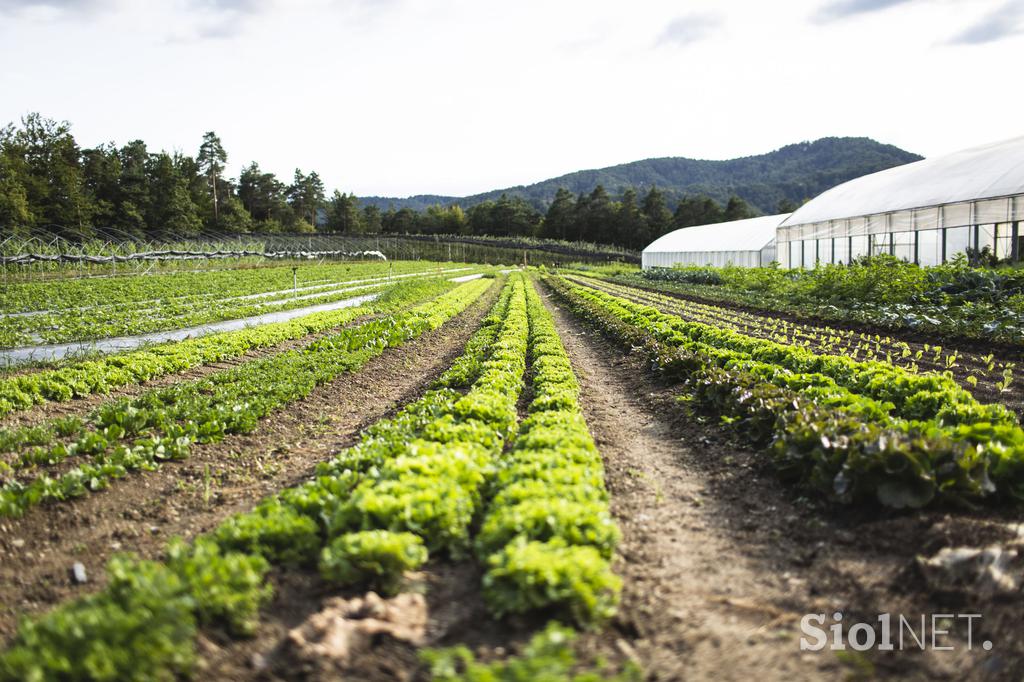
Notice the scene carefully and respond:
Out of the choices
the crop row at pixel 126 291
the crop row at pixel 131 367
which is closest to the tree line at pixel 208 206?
the crop row at pixel 126 291

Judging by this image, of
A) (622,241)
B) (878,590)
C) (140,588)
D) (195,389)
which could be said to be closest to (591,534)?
(878,590)

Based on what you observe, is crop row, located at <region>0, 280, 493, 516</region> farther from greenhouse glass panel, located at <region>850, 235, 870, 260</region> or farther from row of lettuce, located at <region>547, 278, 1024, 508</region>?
greenhouse glass panel, located at <region>850, 235, 870, 260</region>

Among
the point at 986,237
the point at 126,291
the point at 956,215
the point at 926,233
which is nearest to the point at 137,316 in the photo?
the point at 126,291

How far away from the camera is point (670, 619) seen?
4.30 m

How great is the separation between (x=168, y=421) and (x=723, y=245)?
46870 mm

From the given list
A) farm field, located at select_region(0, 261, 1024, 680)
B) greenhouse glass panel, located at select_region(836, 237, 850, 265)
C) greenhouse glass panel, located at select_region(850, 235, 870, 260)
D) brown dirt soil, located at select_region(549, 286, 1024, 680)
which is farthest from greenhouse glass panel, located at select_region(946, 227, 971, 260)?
brown dirt soil, located at select_region(549, 286, 1024, 680)

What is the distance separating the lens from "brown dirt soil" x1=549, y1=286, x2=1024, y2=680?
12.4 ft

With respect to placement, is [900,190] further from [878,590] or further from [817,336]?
[878,590]

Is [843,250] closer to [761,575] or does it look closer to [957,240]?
[957,240]

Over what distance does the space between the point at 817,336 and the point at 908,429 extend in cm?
1077

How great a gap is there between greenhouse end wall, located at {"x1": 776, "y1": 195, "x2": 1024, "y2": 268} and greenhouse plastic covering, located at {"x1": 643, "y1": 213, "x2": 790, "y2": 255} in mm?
9321

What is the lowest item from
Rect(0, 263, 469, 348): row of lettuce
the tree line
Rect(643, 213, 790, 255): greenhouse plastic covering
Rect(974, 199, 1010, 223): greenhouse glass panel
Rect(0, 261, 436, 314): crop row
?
Rect(0, 263, 469, 348): row of lettuce

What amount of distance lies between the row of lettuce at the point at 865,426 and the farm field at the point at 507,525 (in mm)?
32

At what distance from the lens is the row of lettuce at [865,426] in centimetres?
559
